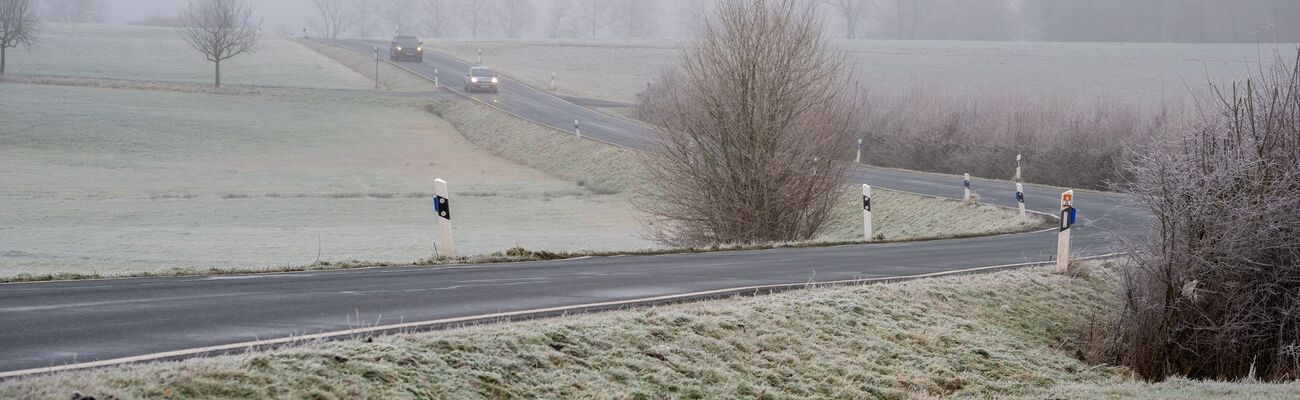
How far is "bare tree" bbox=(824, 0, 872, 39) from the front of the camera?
13700 centimetres

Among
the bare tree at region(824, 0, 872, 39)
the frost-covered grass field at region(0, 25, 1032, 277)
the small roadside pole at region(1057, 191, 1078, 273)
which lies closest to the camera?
the small roadside pole at region(1057, 191, 1078, 273)

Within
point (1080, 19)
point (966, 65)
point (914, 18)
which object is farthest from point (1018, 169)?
point (914, 18)

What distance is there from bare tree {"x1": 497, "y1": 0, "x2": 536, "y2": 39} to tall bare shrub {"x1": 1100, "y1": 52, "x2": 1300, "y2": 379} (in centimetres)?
14964

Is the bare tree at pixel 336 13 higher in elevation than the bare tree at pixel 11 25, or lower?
higher

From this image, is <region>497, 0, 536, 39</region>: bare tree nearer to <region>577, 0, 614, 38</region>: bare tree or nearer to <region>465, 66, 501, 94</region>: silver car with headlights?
<region>577, 0, 614, 38</region>: bare tree

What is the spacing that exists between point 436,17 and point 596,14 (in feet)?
71.2

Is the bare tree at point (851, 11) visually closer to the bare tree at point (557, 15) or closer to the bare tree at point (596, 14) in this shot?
the bare tree at point (596, 14)

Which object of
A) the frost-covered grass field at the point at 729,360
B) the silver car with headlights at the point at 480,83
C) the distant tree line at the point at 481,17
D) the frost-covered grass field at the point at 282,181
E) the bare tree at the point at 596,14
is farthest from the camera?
the bare tree at the point at 596,14

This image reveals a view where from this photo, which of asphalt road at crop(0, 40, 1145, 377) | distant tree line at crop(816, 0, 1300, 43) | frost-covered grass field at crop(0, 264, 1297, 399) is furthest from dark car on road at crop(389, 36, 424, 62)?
frost-covered grass field at crop(0, 264, 1297, 399)

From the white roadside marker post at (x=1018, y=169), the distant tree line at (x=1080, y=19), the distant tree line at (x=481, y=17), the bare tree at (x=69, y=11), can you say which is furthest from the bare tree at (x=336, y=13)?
the white roadside marker post at (x=1018, y=169)

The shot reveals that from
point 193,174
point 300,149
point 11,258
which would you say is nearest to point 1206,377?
point 11,258

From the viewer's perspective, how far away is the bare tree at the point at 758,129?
23.3 meters

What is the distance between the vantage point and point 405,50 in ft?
262

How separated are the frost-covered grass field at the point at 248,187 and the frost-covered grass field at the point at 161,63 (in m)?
9.29
